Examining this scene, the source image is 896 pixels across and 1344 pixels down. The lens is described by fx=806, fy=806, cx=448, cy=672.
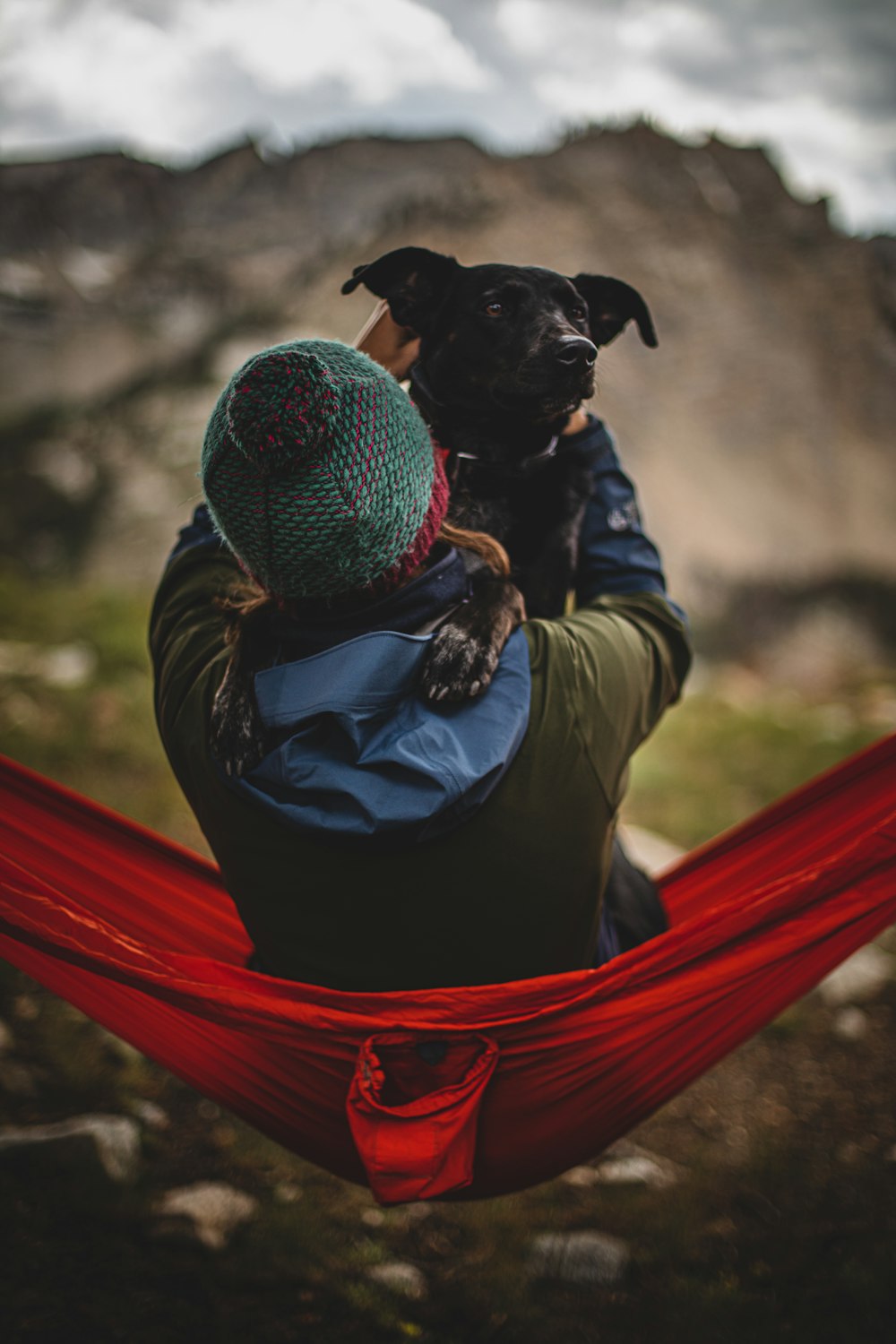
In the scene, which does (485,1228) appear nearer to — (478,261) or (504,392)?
(504,392)

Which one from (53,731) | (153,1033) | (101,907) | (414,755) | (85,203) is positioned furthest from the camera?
(85,203)

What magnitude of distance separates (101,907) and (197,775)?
662 mm

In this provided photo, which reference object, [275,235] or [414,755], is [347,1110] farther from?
[275,235]

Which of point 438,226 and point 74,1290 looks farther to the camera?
point 438,226

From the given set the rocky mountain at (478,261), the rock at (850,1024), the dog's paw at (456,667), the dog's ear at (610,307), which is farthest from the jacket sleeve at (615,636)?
the rocky mountain at (478,261)

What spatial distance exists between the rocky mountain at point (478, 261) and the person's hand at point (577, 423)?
21.2 feet

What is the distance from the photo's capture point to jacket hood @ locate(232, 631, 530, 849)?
0.99m

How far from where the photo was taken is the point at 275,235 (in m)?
9.02

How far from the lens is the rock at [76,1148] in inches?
74.5

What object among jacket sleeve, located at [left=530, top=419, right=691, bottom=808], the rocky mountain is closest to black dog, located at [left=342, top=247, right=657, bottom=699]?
jacket sleeve, located at [left=530, top=419, right=691, bottom=808]

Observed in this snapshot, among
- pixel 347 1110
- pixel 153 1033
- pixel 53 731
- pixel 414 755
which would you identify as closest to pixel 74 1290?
pixel 153 1033

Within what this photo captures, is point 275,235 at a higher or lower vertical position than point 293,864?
higher

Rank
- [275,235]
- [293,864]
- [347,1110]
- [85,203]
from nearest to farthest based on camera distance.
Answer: [293,864]
[347,1110]
[85,203]
[275,235]

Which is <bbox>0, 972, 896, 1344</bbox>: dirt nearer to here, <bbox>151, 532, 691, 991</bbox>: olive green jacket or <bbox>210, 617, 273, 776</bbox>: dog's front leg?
<bbox>151, 532, 691, 991</bbox>: olive green jacket
